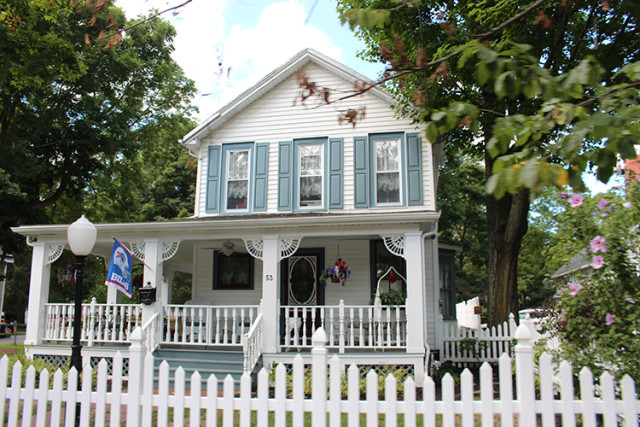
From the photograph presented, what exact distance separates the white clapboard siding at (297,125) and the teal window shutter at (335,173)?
14 centimetres

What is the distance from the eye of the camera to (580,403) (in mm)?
3686

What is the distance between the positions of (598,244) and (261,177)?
9944 millimetres

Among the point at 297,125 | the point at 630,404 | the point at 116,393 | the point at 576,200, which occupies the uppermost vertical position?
the point at 297,125

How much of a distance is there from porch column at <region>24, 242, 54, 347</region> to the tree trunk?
11.2 metres

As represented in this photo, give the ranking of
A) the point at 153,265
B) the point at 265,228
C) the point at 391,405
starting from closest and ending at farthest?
the point at 391,405 < the point at 265,228 < the point at 153,265

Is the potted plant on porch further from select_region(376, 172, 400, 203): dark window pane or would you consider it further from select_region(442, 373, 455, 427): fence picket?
select_region(442, 373, 455, 427): fence picket

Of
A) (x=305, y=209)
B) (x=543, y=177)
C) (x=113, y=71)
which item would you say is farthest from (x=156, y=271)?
(x=113, y=71)

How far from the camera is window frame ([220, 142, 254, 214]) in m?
13.5

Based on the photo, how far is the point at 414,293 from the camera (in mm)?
10141

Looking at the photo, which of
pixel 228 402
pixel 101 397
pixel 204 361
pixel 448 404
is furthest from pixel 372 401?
pixel 204 361

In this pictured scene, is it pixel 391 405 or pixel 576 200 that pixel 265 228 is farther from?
pixel 391 405

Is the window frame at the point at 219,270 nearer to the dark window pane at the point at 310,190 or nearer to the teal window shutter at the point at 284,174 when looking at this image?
the teal window shutter at the point at 284,174

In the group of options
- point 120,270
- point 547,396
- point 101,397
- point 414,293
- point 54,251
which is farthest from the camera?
point 54,251

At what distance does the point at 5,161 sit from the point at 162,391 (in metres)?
16.1
